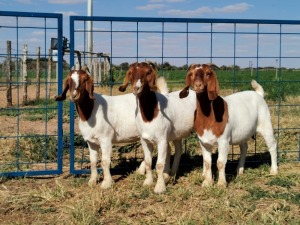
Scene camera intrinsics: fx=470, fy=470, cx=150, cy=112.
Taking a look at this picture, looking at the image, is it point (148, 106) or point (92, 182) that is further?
point (92, 182)

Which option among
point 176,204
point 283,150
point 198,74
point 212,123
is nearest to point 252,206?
point 176,204

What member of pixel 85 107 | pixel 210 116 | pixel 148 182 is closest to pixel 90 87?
pixel 85 107

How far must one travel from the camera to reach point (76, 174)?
756 cm

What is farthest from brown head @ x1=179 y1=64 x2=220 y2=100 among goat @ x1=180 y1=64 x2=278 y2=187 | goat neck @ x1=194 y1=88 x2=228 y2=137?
goat neck @ x1=194 y1=88 x2=228 y2=137

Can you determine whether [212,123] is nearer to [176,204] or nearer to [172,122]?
[172,122]

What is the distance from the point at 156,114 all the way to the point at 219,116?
90cm

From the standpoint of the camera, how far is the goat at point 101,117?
6.28m

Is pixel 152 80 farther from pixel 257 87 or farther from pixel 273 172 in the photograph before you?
pixel 273 172

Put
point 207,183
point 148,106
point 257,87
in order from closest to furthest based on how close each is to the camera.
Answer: point 148,106, point 207,183, point 257,87

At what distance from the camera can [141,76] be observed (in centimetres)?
604

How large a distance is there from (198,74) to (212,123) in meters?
0.83

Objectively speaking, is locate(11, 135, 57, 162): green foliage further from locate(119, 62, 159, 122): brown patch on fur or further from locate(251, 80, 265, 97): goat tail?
locate(251, 80, 265, 97): goat tail

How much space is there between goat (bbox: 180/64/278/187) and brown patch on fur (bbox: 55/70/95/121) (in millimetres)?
1261

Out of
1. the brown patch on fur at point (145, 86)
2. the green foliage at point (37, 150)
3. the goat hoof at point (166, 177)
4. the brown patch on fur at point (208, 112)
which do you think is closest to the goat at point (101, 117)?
the brown patch on fur at point (145, 86)
